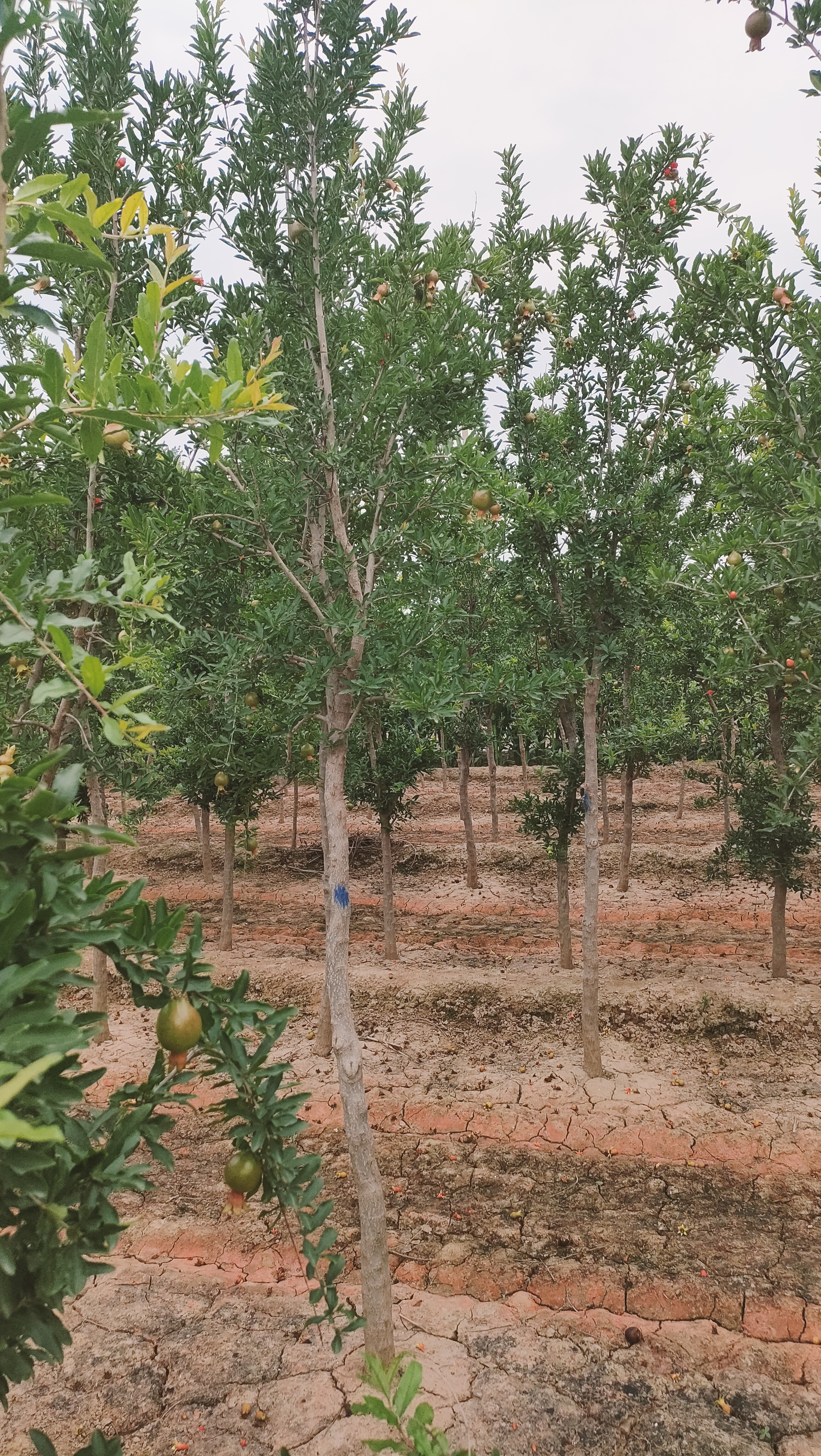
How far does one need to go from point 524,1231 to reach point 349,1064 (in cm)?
214

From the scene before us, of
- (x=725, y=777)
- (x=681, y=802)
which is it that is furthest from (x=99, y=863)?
(x=681, y=802)

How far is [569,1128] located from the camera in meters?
6.30

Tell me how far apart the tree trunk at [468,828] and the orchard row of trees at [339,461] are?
19.0 ft

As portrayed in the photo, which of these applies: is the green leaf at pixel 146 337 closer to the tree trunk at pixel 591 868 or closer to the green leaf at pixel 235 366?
the green leaf at pixel 235 366

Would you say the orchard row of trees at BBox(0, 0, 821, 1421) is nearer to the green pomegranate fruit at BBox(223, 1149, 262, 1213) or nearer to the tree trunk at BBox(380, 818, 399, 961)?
the green pomegranate fruit at BBox(223, 1149, 262, 1213)

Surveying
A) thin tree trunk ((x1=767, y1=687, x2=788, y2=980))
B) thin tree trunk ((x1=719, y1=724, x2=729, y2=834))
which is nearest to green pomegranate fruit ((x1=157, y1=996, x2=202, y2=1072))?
thin tree trunk ((x1=767, y1=687, x2=788, y2=980))

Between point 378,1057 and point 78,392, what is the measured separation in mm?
7591

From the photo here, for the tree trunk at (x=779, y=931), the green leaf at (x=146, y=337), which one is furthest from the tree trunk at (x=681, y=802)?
the green leaf at (x=146, y=337)

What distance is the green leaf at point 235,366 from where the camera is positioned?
1.18 metres

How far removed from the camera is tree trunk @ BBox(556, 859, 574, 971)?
909cm

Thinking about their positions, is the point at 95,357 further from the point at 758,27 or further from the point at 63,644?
the point at 758,27

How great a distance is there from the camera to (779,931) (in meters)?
8.69

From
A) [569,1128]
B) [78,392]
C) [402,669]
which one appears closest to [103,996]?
[569,1128]

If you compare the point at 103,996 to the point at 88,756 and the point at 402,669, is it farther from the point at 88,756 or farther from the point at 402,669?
the point at 402,669
